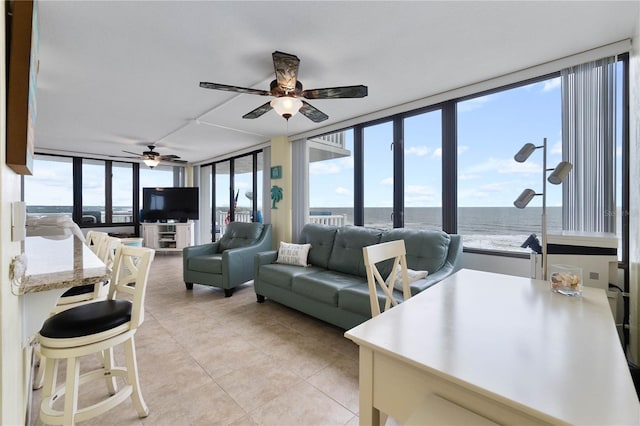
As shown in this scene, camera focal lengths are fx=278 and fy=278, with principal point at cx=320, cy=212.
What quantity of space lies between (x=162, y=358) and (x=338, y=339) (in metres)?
1.51

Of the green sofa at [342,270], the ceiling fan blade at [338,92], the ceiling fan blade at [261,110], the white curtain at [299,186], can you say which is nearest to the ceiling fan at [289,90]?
the ceiling fan blade at [338,92]

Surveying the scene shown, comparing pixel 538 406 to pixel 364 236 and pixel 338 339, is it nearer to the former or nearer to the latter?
pixel 338 339

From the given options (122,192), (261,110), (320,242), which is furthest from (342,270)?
(122,192)

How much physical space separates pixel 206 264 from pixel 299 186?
74.2 inches

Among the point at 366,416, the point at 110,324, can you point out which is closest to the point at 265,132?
the point at 110,324

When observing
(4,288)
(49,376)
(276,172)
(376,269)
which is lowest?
(49,376)

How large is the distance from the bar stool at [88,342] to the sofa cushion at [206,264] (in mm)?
2116

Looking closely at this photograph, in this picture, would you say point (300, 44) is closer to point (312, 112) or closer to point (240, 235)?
point (312, 112)

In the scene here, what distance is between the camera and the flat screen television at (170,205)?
6.99m

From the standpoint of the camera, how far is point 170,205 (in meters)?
7.05

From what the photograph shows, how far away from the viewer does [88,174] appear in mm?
6629

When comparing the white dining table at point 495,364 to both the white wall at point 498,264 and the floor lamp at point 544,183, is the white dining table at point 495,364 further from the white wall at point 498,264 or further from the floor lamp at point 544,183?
the white wall at point 498,264

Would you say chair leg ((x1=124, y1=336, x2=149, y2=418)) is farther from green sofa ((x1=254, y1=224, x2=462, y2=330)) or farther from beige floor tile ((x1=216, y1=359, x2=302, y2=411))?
green sofa ((x1=254, y1=224, x2=462, y2=330))

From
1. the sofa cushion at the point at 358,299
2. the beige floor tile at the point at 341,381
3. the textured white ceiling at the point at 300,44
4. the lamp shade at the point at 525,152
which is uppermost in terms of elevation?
the textured white ceiling at the point at 300,44
